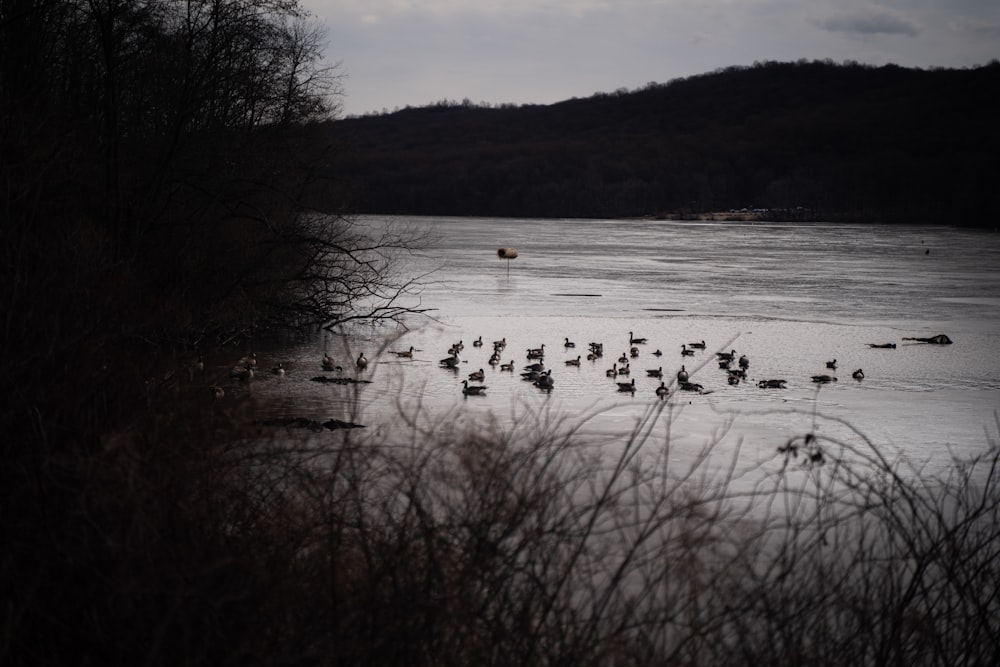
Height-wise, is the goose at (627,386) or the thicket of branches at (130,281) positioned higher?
the thicket of branches at (130,281)

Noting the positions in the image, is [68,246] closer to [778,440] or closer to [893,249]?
[778,440]

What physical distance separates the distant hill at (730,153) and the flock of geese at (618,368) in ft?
227

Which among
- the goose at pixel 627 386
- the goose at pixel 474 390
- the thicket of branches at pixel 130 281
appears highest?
the thicket of branches at pixel 130 281

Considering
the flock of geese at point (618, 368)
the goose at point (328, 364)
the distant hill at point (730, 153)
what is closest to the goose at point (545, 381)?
the flock of geese at point (618, 368)

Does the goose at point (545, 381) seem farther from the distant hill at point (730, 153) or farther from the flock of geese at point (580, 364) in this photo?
the distant hill at point (730, 153)

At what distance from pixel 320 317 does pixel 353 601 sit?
16832 mm

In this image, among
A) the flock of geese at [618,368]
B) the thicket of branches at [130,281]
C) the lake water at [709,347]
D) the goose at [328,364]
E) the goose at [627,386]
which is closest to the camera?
the thicket of branches at [130,281]

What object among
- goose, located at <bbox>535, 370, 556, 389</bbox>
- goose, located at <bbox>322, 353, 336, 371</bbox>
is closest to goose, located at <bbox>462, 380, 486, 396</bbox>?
goose, located at <bbox>535, 370, 556, 389</bbox>

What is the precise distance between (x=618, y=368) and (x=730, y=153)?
132 metres

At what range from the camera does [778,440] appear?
1145 centimetres

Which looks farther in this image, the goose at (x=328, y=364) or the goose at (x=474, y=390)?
the goose at (x=328, y=364)

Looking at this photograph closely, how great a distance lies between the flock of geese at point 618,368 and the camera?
586 inches

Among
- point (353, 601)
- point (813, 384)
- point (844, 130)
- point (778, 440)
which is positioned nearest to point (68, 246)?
point (353, 601)

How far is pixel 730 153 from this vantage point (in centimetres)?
14325
